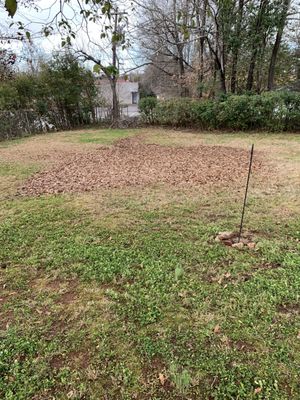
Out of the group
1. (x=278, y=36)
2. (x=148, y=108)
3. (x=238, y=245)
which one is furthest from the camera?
(x=148, y=108)

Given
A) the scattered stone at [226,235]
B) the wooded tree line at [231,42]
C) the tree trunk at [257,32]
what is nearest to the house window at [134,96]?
the wooded tree line at [231,42]

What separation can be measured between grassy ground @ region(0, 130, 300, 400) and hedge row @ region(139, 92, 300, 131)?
21.8 feet

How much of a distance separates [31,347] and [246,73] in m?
13.0

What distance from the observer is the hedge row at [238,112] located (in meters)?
8.68

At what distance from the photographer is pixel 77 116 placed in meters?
12.9

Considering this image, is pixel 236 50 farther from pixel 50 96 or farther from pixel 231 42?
pixel 50 96

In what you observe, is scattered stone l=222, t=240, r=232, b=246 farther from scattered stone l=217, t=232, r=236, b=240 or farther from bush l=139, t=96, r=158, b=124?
bush l=139, t=96, r=158, b=124

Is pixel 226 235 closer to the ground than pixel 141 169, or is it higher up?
closer to the ground

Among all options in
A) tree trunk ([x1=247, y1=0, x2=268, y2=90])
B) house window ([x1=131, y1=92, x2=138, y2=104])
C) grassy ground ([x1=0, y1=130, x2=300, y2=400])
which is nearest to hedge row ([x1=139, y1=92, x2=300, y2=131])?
tree trunk ([x1=247, y1=0, x2=268, y2=90])

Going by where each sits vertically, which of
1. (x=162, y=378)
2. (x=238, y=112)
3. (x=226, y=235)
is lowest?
(x=162, y=378)

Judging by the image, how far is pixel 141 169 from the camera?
5148 mm

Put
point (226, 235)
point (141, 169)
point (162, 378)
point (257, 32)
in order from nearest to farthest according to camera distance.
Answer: point (162, 378) < point (226, 235) < point (141, 169) < point (257, 32)

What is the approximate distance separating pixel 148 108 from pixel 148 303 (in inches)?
448

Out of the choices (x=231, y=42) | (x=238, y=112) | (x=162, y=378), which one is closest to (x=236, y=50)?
(x=231, y=42)
